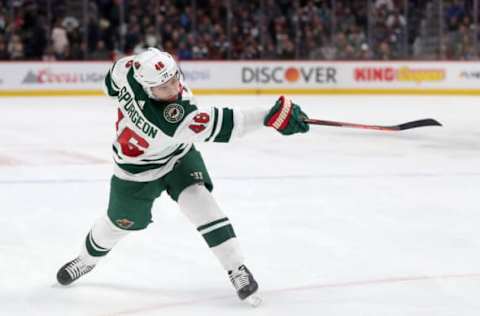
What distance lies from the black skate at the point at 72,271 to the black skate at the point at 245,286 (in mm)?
651

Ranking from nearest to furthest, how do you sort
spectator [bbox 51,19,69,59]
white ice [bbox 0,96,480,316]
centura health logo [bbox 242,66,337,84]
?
white ice [bbox 0,96,480,316] < spectator [bbox 51,19,69,59] < centura health logo [bbox 242,66,337,84]

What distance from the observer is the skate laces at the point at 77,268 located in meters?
3.54

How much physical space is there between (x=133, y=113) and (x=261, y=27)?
11.9 metres

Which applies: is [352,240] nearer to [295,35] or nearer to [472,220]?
[472,220]

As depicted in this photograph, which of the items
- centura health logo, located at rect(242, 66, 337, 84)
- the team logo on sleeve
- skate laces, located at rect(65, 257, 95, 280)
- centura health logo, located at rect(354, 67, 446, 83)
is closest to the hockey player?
the team logo on sleeve

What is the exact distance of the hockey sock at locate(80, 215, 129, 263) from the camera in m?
3.39

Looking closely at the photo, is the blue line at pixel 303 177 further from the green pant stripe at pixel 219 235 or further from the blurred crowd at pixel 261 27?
the blurred crowd at pixel 261 27

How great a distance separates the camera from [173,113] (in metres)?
3.03

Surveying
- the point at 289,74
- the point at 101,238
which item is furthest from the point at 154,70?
the point at 289,74

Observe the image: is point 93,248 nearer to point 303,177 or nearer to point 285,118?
point 285,118

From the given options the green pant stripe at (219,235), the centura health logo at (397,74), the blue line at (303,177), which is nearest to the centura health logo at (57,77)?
the centura health logo at (397,74)

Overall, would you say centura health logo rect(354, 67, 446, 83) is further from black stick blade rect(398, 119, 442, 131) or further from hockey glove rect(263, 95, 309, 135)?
hockey glove rect(263, 95, 309, 135)

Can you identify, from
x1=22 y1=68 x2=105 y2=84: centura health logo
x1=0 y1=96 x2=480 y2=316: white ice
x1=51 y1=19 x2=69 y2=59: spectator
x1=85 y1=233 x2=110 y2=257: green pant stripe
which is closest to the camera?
x1=0 y1=96 x2=480 y2=316: white ice

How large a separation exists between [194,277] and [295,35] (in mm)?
11477
